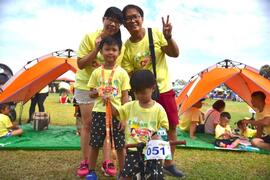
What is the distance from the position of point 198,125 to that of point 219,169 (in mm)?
3077

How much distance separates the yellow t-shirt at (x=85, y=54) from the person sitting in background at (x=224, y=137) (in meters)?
3.11

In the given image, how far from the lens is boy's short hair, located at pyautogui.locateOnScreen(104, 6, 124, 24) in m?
3.28

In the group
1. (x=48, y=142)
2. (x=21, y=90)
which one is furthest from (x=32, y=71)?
(x=48, y=142)

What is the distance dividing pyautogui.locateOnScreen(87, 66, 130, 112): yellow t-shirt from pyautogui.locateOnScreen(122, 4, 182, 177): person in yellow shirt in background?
0.23m

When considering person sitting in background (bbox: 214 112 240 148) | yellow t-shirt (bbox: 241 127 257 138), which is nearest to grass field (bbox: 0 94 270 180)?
person sitting in background (bbox: 214 112 240 148)

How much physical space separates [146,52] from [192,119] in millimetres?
3649

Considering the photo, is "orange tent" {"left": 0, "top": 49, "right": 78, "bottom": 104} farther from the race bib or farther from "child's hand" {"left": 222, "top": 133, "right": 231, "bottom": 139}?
the race bib

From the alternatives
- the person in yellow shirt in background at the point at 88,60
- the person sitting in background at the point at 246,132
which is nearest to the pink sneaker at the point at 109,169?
the person in yellow shirt in background at the point at 88,60

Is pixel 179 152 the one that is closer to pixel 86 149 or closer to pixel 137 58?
pixel 86 149

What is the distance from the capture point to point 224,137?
5.98m

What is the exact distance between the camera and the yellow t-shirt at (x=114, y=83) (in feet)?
10.7

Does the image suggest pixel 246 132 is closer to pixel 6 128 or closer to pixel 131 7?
pixel 131 7

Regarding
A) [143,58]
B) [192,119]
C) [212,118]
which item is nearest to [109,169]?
[143,58]

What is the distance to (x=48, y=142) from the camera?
5.52 m
